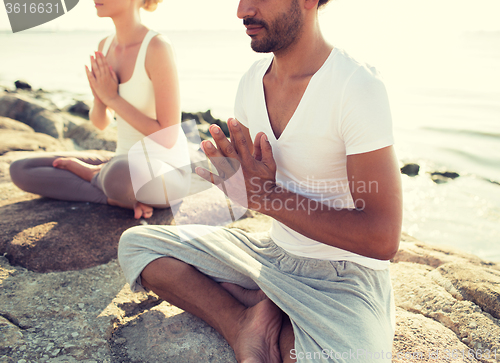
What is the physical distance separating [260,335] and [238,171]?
0.75 meters

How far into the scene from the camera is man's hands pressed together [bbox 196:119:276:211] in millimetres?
1649

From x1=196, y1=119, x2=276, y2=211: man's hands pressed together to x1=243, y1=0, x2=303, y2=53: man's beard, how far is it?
1.60ft

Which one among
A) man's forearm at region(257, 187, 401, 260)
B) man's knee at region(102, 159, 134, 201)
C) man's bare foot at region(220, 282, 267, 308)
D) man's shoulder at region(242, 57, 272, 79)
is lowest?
man's bare foot at region(220, 282, 267, 308)

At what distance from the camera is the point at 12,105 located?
797 centimetres

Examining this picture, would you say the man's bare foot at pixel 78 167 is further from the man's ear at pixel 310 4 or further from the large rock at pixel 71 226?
the man's ear at pixel 310 4

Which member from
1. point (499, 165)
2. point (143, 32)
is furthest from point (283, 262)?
point (499, 165)

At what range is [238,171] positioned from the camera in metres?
1.65

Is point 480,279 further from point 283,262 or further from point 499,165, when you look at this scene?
point 499,165

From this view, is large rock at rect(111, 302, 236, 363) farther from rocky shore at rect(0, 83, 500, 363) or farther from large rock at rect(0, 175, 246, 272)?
large rock at rect(0, 175, 246, 272)

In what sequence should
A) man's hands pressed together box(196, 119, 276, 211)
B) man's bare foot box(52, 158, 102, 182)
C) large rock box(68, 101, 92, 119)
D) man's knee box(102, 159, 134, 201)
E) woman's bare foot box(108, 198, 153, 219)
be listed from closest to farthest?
man's hands pressed together box(196, 119, 276, 211) → man's knee box(102, 159, 134, 201) → woman's bare foot box(108, 198, 153, 219) → man's bare foot box(52, 158, 102, 182) → large rock box(68, 101, 92, 119)

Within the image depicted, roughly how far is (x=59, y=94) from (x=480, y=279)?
14753 millimetres

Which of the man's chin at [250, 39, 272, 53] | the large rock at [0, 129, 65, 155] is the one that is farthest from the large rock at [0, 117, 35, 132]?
the man's chin at [250, 39, 272, 53]

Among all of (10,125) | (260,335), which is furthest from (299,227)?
(10,125)

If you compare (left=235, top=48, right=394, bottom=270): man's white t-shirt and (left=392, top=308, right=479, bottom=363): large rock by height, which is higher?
(left=235, top=48, right=394, bottom=270): man's white t-shirt
